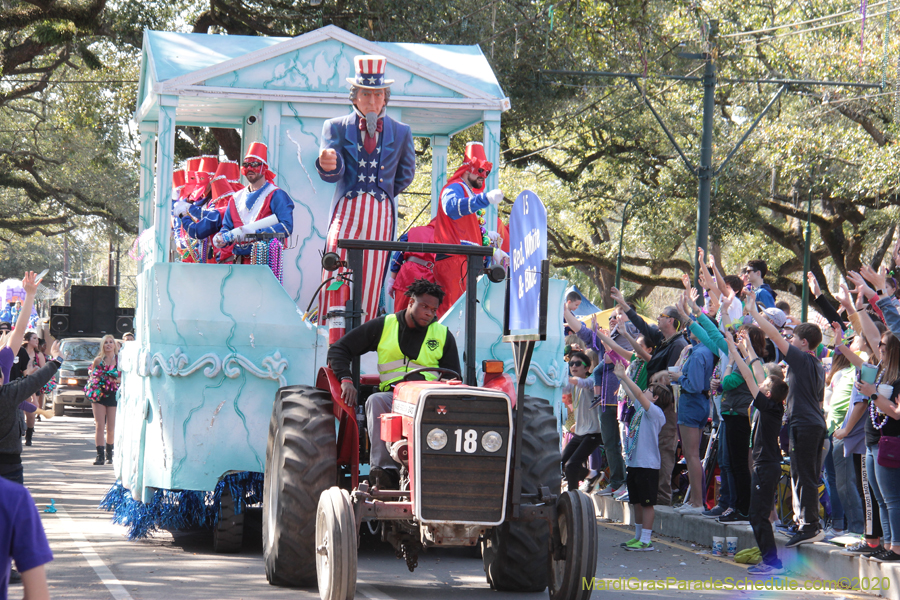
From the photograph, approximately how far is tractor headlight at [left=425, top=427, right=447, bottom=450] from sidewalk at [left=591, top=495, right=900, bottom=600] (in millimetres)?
3464

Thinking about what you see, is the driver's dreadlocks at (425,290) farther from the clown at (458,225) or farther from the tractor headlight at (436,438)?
the clown at (458,225)

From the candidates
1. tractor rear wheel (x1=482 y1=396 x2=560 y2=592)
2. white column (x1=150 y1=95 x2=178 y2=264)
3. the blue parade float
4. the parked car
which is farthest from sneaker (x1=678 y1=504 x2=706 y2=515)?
the parked car

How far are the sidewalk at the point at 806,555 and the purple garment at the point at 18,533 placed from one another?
6.13m

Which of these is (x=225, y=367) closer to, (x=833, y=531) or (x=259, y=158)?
(x=259, y=158)

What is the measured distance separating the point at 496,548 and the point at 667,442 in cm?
411

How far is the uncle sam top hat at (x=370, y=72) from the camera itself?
30.1 ft

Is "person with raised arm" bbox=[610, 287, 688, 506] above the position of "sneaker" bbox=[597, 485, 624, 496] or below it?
above

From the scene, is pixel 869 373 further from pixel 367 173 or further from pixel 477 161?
pixel 367 173

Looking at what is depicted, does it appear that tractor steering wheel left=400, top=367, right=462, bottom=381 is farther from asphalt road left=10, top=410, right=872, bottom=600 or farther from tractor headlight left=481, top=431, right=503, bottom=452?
asphalt road left=10, top=410, right=872, bottom=600

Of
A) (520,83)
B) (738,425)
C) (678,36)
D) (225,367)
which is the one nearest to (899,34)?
(678,36)

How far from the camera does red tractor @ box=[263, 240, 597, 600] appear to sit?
5.99 m

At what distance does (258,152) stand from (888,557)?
250 inches

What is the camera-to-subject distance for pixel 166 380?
27.2 ft

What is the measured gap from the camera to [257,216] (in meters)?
9.82
